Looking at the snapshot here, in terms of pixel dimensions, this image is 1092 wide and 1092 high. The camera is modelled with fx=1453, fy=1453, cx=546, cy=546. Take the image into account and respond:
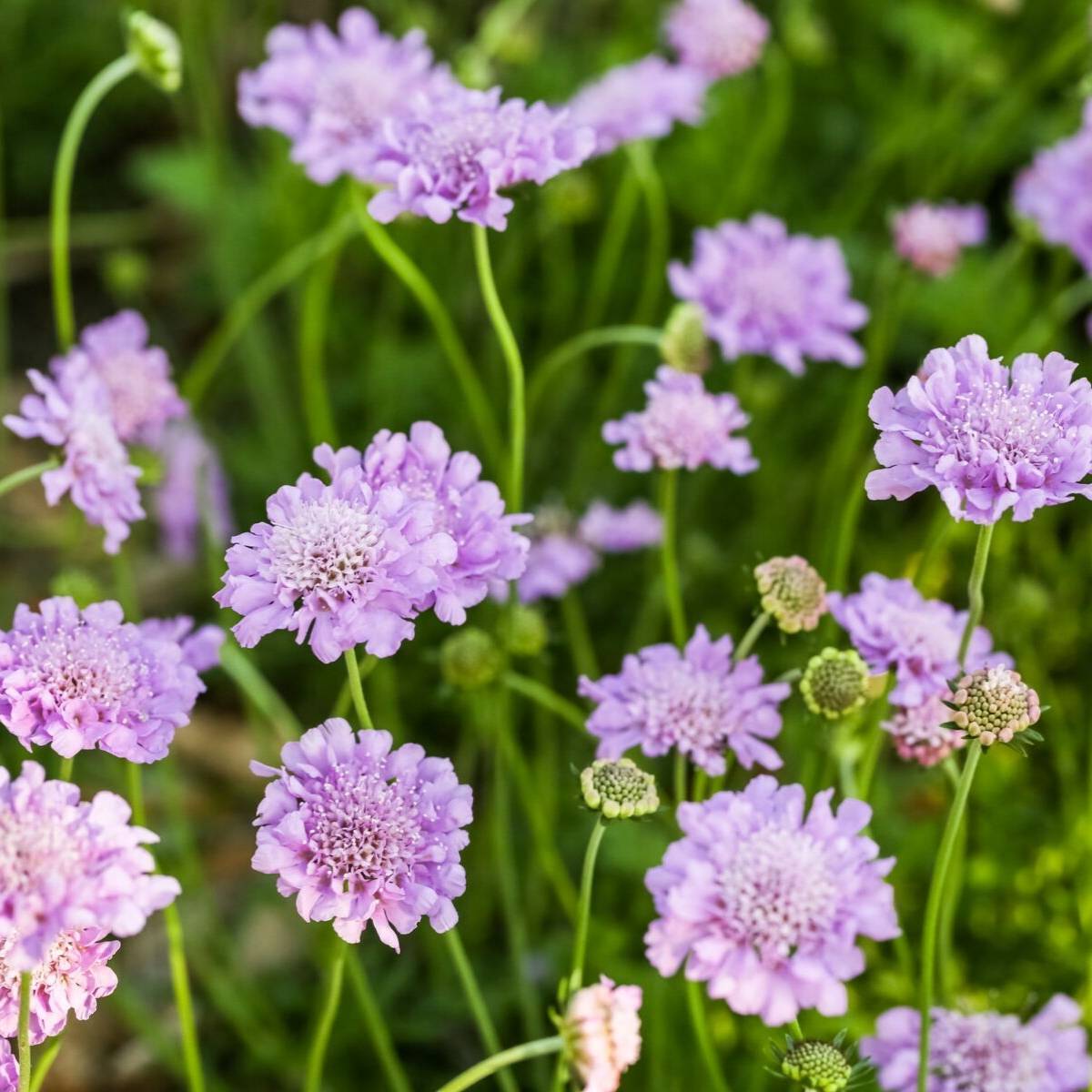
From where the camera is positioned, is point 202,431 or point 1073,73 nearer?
point 202,431

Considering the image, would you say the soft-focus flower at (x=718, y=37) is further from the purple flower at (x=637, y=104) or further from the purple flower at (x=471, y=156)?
the purple flower at (x=471, y=156)

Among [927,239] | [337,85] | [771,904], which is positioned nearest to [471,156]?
[337,85]

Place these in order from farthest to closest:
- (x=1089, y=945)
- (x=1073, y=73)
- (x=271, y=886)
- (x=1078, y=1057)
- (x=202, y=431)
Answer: (x=1073, y=73), (x=202, y=431), (x=271, y=886), (x=1089, y=945), (x=1078, y=1057)

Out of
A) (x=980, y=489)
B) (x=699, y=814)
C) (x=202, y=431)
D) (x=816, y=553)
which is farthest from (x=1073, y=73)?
(x=699, y=814)

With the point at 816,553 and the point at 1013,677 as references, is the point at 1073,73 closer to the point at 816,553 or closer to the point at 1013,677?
the point at 816,553

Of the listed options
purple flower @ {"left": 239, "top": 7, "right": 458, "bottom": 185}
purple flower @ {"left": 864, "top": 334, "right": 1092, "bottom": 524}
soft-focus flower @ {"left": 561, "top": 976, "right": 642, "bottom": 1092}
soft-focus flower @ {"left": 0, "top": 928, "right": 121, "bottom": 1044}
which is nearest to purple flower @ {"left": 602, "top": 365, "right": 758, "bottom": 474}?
purple flower @ {"left": 864, "top": 334, "right": 1092, "bottom": 524}

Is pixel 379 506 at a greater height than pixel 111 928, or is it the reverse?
pixel 379 506

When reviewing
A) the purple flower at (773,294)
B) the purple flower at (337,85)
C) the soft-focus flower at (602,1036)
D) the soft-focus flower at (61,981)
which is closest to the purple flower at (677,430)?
the purple flower at (773,294)
